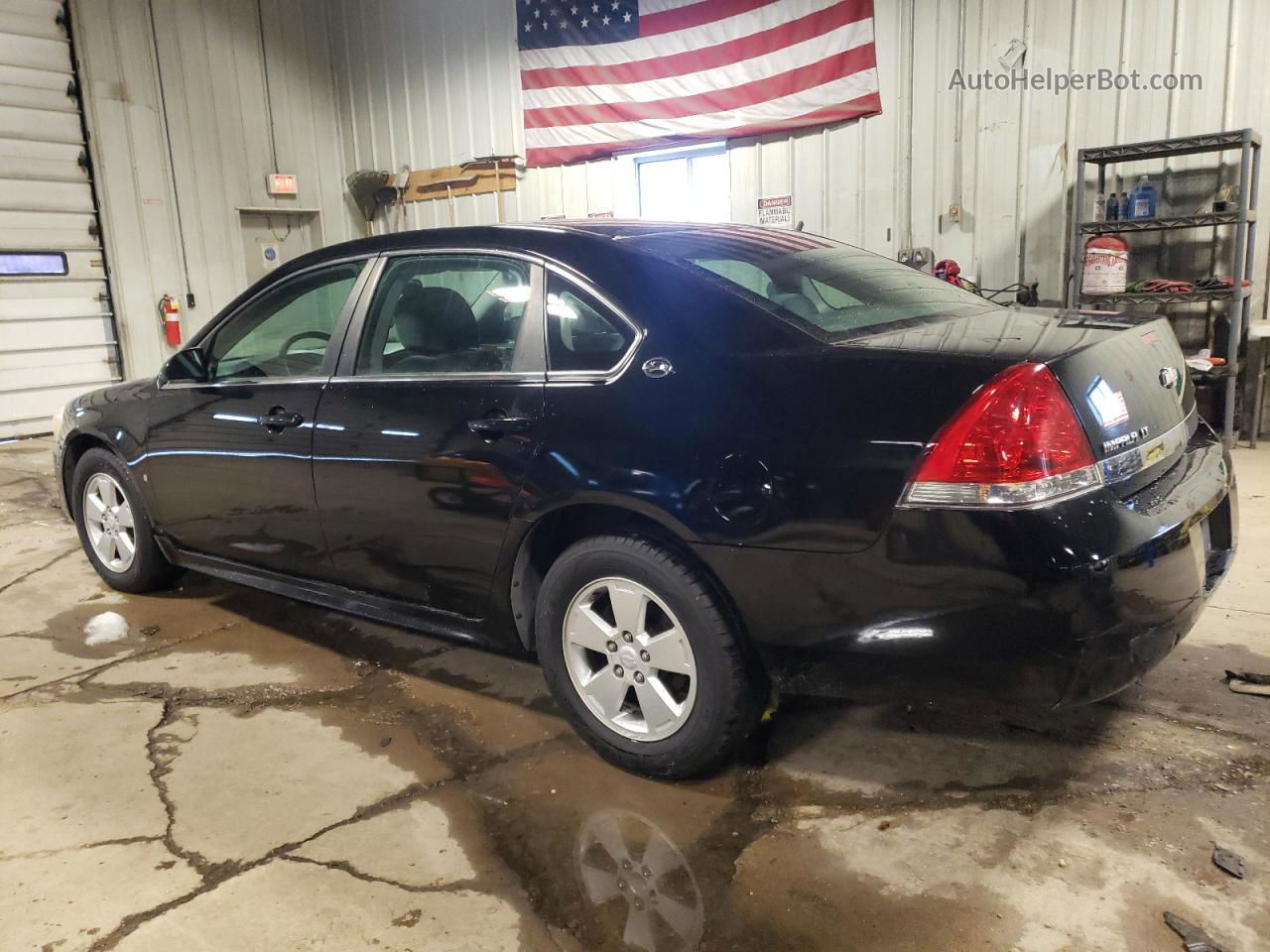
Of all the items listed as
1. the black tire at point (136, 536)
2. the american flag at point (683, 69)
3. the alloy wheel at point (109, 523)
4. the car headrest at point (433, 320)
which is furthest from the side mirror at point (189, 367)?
the american flag at point (683, 69)

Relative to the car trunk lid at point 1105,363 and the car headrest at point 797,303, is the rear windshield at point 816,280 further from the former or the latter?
the car trunk lid at point 1105,363

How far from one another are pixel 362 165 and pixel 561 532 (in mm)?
9335

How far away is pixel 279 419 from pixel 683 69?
6.04 metres

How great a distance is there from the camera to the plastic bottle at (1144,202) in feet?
19.9

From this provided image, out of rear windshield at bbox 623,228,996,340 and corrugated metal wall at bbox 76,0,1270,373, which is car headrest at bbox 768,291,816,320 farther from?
corrugated metal wall at bbox 76,0,1270,373

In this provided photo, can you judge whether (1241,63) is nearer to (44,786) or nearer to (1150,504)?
(1150,504)

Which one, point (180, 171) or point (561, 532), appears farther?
point (180, 171)

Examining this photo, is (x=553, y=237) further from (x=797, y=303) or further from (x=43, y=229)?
(x=43, y=229)

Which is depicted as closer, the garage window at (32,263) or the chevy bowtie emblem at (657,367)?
the chevy bowtie emblem at (657,367)

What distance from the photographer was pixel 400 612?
9.32 ft

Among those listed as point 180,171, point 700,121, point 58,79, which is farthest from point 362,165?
point 700,121

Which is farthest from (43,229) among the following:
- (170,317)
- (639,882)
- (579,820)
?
(639,882)

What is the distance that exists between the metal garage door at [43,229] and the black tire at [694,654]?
27.9ft

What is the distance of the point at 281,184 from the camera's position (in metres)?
10.3
